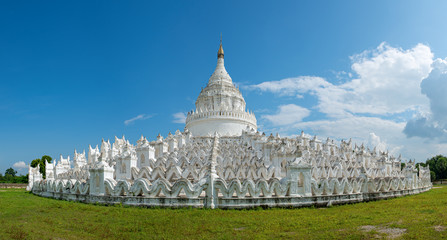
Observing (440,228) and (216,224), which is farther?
(216,224)

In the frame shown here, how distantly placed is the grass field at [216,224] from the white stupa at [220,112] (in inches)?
1491

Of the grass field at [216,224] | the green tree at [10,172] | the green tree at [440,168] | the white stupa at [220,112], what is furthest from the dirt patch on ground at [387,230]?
the green tree at [10,172]

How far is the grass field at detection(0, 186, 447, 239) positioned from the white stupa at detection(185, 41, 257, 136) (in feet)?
124

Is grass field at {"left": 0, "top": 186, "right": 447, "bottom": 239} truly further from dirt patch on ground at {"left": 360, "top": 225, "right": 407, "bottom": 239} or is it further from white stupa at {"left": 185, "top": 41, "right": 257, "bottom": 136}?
white stupa at {"left": 185, "top": 41, "right": 257, "bottom": 136}

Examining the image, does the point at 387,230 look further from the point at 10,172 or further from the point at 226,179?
the point at 10,172

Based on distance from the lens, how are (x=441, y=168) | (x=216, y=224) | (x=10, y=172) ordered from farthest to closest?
(x=10, y=172) < (x=441, y=168) < (x=216, y=224)

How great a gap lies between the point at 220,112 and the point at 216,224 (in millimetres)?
42675

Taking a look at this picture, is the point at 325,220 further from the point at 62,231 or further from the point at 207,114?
the point at 207,114

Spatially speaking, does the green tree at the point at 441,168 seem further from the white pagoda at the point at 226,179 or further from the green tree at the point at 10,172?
the green tree at the point at 10,172

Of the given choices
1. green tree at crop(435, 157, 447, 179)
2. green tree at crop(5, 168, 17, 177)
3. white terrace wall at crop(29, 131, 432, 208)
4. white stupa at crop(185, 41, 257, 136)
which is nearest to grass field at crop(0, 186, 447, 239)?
white terrace wall at crop(29, 131, 432, 208)

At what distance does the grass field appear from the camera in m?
8.79

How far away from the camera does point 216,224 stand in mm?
10328

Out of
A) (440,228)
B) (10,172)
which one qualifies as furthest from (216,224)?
(10,172)

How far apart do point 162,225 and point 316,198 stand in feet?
26.3
